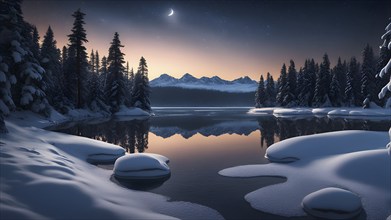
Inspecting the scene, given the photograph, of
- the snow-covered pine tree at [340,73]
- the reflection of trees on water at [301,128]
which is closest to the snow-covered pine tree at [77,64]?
the reflection of trees on water at [301,128]

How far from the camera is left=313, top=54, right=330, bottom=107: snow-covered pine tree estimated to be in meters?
67.6

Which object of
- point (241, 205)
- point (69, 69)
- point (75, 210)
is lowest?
point (241, 205)

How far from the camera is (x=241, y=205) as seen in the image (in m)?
8.49

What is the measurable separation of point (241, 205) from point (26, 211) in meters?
5.85

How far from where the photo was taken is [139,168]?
37.6ft

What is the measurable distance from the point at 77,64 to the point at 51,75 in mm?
4584

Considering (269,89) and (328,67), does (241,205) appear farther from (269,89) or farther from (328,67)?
(269,89)

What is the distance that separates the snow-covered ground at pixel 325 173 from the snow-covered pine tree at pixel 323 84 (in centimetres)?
5781

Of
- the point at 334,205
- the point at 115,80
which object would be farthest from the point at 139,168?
the point at 115,80

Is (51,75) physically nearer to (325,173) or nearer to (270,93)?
(325,173)

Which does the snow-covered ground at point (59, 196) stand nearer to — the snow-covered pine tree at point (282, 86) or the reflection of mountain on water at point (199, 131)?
the reflection of mountain on water at point (199, 131)

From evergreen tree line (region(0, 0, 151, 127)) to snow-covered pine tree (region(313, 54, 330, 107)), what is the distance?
141 feet

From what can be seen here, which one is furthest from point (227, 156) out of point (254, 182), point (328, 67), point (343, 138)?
point (328, 67)

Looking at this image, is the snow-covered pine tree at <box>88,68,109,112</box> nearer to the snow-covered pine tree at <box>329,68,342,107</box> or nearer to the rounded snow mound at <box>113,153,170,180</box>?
the rounded snow mound at <box>113,153,170,180</box>
